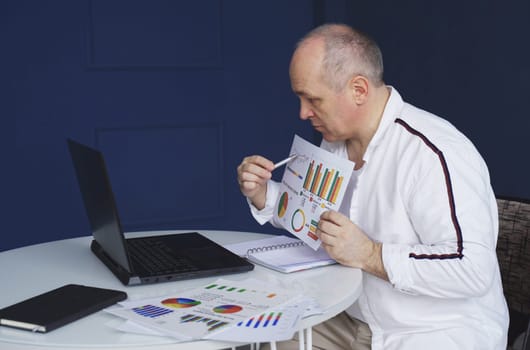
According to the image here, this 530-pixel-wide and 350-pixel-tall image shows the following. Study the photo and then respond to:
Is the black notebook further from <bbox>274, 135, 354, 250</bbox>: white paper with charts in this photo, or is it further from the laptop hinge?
<bbox>274, 135, 354, 250</bbox>: white paper with charts

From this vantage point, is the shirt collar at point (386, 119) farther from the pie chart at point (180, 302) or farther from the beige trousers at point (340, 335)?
the pie chart at point (180, 302)

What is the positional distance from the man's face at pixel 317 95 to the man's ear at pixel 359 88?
0.05 feet

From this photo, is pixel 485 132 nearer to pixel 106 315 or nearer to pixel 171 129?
pixel 171 129

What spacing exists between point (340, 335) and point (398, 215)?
1.20 feet

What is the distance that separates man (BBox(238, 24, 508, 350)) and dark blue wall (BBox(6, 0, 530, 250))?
108 cm

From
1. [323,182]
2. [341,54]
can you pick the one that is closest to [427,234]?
[323,182]

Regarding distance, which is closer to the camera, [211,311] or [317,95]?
[211,311]

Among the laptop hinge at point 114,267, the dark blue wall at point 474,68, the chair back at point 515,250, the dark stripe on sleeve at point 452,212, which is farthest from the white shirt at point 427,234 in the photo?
the dark blue wall at point 474,68

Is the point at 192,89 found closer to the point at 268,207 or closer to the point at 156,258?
the point at 268,207

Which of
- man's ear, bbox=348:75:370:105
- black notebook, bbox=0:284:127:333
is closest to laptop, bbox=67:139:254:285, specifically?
black notebook, bbox=0:284:127:333

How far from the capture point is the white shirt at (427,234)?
1.47 m

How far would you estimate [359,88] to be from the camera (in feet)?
5.53

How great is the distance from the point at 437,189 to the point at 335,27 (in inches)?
18.0

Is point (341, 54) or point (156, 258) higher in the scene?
point (341, 54)
